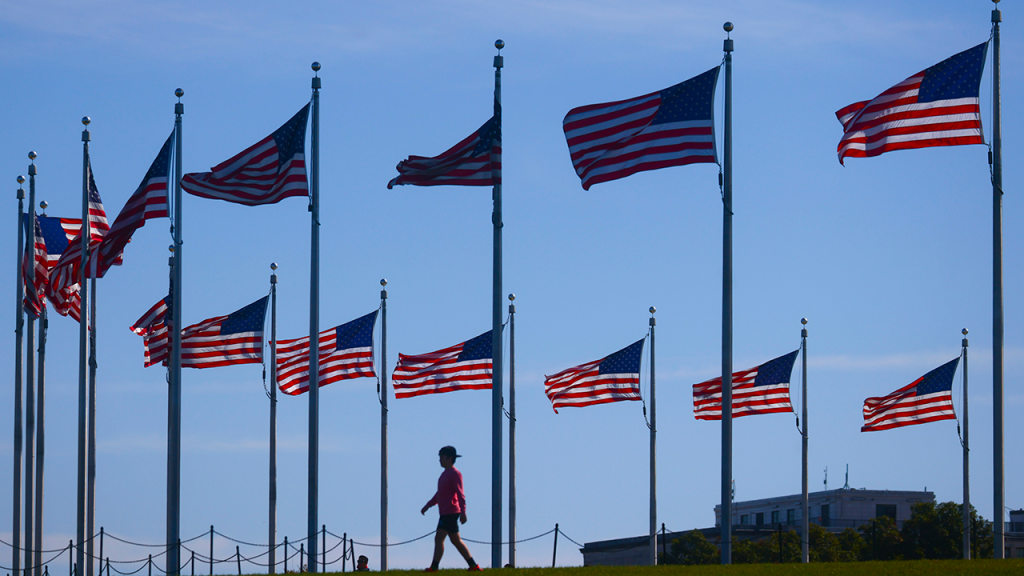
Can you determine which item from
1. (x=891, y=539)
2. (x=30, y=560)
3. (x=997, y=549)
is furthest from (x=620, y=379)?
(x=891, y=539)

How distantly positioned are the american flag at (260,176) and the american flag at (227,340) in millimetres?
9524

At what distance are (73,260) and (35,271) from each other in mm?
3230

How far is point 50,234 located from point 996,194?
25.3 metres

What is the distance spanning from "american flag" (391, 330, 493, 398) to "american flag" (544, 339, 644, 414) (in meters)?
2.07

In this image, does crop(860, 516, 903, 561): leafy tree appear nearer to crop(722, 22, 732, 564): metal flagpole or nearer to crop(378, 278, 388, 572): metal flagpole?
crop(378, 278, 388, 572): metal flagpole

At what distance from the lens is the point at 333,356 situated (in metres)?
42.6

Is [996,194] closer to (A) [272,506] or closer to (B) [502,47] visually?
(B) [502,47]

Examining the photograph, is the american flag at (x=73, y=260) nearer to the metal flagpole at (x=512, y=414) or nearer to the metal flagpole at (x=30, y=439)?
the metal flagpole at (x=30, y=439)

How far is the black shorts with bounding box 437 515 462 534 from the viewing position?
23000mm

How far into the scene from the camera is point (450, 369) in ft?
134

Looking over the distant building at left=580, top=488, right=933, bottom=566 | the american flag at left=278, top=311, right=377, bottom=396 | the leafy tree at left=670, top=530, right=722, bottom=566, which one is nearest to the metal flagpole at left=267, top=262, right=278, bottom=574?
the american flag at left=278, top=311, right=377, bottom=396

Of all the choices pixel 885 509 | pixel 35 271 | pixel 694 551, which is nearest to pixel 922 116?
pixel 35 271

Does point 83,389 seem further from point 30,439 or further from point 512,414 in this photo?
point 512,414

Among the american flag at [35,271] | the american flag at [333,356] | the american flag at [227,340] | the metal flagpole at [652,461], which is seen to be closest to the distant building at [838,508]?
the metal flagpole at [652,461]
